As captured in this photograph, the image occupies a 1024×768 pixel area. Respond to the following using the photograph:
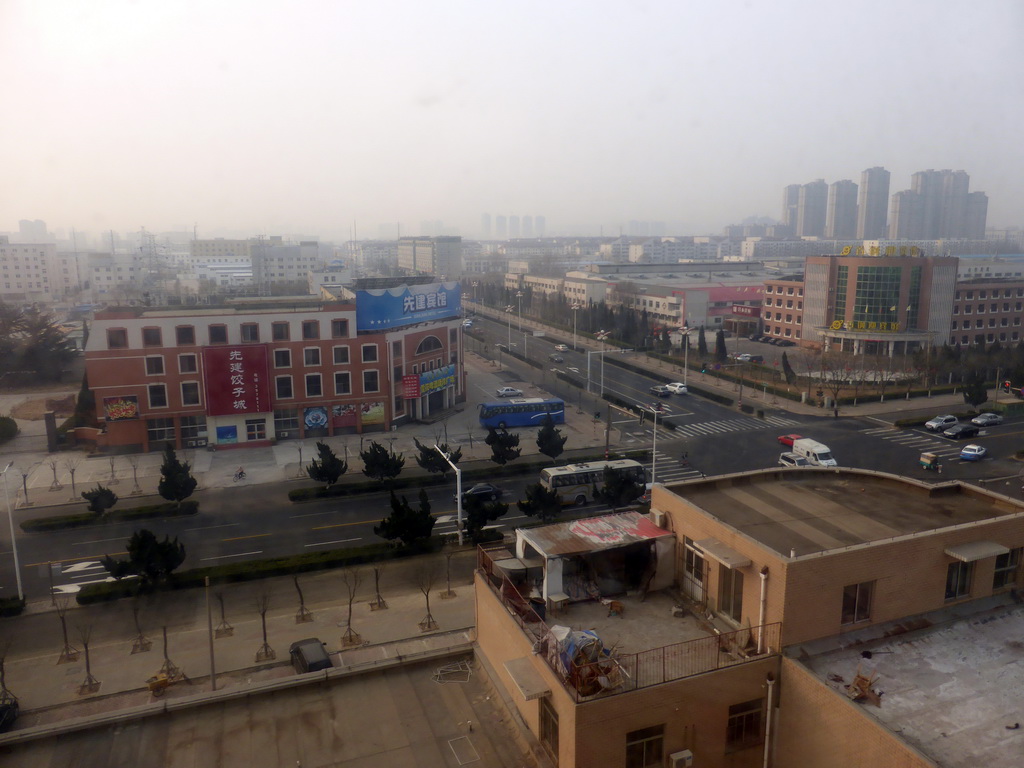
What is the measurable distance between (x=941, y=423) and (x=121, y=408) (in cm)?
2472

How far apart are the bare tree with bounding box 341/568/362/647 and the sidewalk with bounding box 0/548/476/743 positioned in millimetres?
57

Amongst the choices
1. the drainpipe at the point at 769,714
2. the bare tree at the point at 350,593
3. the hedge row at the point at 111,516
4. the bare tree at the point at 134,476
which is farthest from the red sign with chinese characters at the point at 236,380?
the drainpipe at the point at 769,714

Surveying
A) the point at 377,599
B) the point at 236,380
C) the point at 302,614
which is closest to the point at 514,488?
the point at 377,599

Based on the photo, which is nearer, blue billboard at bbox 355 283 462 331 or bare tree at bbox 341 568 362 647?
bare tree at bbox 341 568 362 647

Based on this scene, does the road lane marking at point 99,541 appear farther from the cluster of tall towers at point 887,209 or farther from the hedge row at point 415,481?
the cluster of tall towers at point 887,209

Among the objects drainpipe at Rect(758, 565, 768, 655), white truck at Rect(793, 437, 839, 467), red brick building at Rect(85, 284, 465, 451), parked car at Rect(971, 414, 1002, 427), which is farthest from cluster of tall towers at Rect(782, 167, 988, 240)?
drainpipe at Rect(758, 565, 768, 655)

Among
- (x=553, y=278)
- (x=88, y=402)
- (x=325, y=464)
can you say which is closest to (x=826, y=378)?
(x=325, y=464)

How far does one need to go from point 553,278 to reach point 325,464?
143ft

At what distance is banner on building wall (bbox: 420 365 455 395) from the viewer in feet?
78.4

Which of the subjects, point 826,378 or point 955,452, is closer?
point 955,452

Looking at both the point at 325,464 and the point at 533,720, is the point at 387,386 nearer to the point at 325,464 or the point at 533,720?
the point at 325,464

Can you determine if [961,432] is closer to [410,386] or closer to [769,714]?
[410,386]

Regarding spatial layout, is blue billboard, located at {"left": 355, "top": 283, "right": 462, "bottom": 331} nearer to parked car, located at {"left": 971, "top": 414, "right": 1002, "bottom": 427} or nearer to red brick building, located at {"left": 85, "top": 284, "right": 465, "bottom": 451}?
red brick building, located at {"left": 85, "top": 284, "right": 465, "bottom": 451}

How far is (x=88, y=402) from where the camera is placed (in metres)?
22.7
